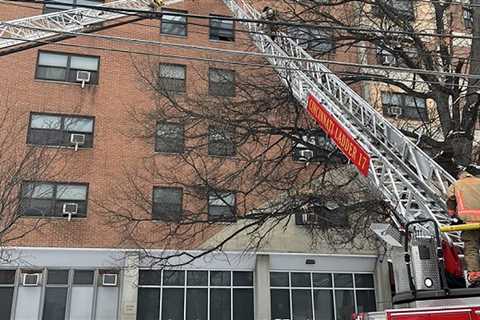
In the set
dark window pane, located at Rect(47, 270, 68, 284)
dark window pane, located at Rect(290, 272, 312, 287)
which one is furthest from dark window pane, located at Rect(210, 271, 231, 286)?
dark window pane, located at Rect(47, 270, 68, 284)

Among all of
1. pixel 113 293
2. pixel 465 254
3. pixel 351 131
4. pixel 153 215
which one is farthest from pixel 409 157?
pixel 113 293

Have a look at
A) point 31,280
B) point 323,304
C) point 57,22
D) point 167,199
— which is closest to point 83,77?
point 57,22

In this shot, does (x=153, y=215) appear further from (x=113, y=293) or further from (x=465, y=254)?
(x=465, y=254)

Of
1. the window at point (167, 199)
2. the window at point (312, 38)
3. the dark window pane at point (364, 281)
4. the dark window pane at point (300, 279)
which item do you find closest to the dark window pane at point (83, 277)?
the window at point (167, 199)

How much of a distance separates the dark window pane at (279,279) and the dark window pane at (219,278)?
168 centimetres

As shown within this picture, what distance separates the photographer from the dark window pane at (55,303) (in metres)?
17.7

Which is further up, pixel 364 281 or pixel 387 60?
pixel 387 60

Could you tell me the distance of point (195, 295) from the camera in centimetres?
1902

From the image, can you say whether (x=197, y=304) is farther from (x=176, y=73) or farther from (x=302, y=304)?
(x=176, y=73)

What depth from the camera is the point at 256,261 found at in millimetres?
19625

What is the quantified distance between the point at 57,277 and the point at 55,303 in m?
0.88

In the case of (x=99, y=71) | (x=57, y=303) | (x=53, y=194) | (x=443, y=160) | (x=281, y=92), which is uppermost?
(x=99, y=71)

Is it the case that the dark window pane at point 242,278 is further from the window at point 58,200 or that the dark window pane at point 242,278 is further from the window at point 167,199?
the window at point 58,200

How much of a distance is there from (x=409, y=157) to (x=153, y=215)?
40.6 feet
